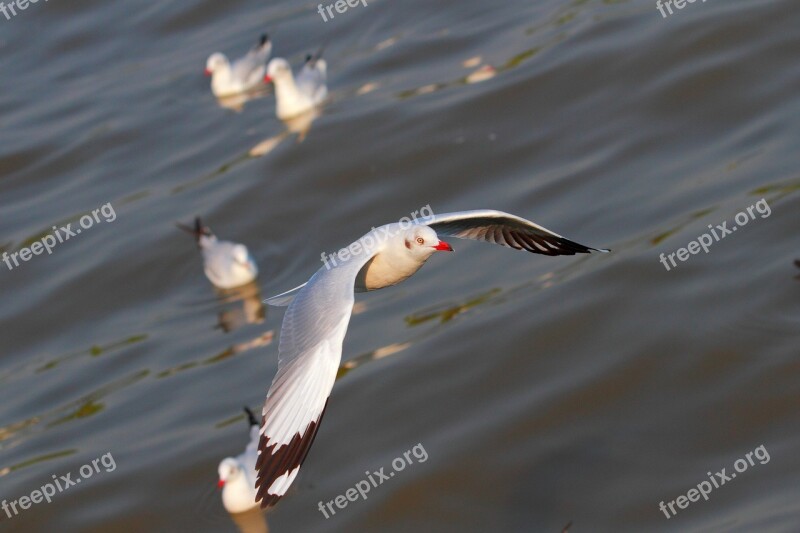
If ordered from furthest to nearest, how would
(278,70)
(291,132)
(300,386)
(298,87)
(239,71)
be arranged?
1. (239,71)
2. (278,70)
3. (298,87)
4. (291,132)
5. (300,386)

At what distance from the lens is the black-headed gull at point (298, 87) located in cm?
1606

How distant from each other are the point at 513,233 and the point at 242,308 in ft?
17.7

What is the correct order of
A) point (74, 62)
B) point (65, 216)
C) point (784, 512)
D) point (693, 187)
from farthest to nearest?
point (74, 62), point (65, 216), point (693, 187), point (784, 512)

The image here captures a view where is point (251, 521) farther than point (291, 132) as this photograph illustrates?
No

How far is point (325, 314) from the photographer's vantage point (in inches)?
257

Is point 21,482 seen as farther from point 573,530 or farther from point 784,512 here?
point 784,512

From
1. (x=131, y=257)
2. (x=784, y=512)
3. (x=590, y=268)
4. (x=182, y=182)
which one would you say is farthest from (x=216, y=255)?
(x=784, y=512)

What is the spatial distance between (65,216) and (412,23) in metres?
5.34

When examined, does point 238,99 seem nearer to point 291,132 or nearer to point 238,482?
point 291,132

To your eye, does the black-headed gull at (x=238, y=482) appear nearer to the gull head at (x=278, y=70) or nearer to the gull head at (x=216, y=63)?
the gull head at (x=278, y=70)


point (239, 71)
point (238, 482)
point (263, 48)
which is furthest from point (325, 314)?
point (263, 48)

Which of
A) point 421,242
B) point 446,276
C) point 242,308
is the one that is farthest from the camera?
point 242,308

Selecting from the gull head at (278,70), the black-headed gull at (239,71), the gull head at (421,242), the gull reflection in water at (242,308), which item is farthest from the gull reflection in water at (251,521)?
the black-headed gull at (239,71)

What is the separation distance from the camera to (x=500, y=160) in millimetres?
14055
